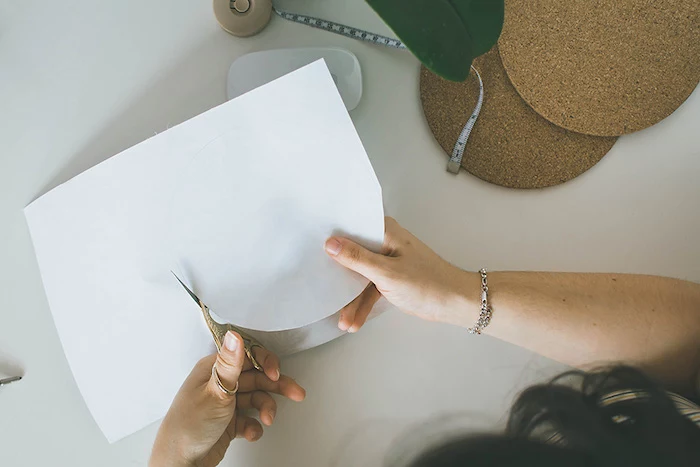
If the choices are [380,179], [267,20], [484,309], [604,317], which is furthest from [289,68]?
[604,317]

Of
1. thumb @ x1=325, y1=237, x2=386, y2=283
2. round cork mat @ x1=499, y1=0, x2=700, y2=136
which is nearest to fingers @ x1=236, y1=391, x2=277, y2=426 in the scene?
thumb @ x1=325, y1=237, x2=386, y2=283

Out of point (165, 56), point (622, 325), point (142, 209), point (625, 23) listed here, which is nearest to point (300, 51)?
point (165, 56)

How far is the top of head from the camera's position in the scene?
0.67 meters

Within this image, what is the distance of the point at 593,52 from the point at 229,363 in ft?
2.03

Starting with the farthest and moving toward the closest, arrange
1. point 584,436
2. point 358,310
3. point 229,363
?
1. point 358,310
2. point 229,363
3. point 584,436

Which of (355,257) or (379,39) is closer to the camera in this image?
(355,257)

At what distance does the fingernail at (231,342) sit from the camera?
20.1 inches

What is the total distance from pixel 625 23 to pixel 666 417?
0.51 meters

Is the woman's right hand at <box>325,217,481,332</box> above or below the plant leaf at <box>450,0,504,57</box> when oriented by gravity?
below

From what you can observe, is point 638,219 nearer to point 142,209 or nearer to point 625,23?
point 625,23

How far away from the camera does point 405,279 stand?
575 mm

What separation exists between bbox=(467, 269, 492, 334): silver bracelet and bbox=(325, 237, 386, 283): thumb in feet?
0.50

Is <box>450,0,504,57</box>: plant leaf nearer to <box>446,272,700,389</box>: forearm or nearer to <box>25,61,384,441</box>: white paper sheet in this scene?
<box>25,61,384,441</box>: white paper sheet

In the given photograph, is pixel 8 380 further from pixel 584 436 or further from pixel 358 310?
pixel 584 436
